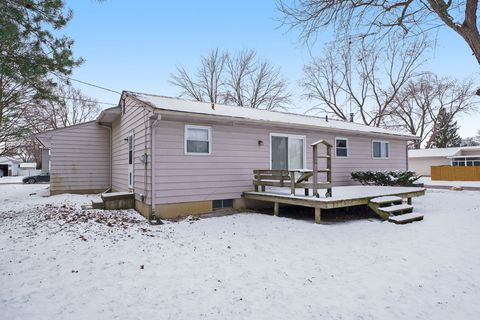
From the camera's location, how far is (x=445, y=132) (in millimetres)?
39094

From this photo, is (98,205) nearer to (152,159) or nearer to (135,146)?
(135,146)

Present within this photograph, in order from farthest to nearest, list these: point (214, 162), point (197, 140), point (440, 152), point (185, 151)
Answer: point (440, 152)
point (214, 162)
point (197, 140)
point (185, 151)

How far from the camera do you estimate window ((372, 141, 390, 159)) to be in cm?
1263

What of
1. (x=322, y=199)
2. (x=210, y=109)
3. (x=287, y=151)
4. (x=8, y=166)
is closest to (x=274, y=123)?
(x=287, y=151)

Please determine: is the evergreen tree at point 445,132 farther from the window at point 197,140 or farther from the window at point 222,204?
the window at point 197,140

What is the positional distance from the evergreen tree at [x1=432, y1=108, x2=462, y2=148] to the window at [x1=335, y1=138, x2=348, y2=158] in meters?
27.7

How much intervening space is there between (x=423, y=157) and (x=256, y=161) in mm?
30074

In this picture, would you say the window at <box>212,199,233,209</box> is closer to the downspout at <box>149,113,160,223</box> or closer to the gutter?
the downspout at <box>149,113,160,223</box>

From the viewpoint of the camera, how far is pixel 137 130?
27.9 feet

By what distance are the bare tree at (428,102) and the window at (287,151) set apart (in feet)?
76.5

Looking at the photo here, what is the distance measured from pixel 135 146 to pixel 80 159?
481cm

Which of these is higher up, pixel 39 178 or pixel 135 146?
pixel 135 146

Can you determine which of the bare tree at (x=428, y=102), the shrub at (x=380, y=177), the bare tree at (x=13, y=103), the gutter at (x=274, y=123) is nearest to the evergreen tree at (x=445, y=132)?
the bare tree at (x=428, y=102)

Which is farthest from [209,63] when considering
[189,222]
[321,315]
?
[321,315]
